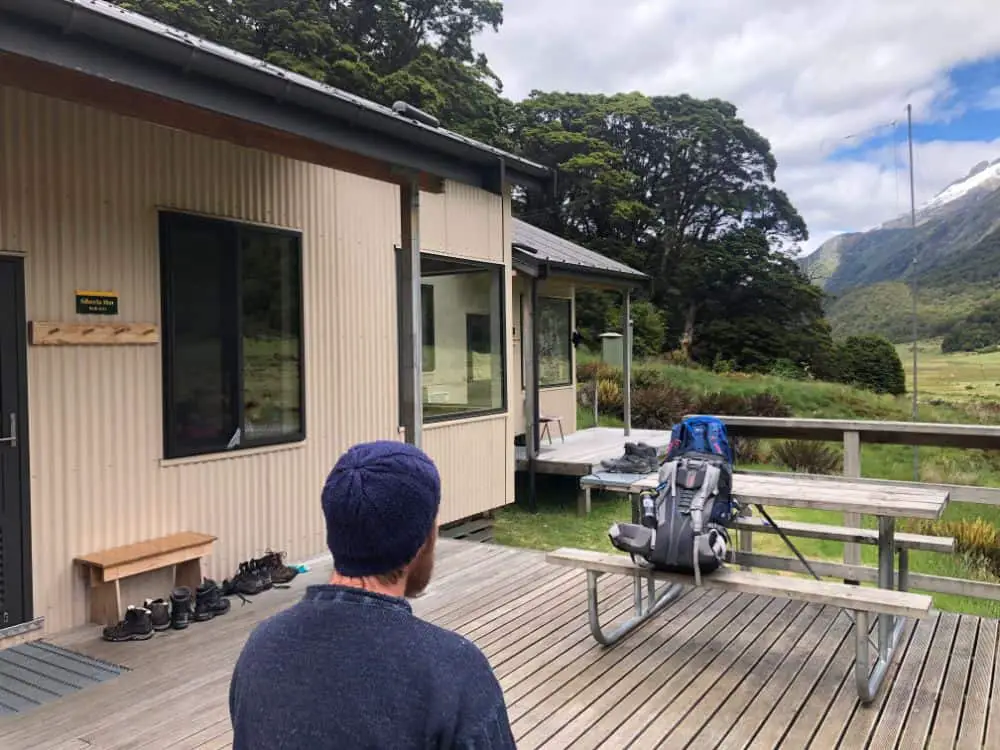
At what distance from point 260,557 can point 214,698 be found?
67.0 inches

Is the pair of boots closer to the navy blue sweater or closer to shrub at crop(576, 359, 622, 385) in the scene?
the navy blue sweater

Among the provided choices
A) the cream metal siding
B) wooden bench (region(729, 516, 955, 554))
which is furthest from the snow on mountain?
wooden bench (region(729, 516, 955, 554))

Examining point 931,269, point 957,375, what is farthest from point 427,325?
point 931,269

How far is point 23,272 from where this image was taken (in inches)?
144

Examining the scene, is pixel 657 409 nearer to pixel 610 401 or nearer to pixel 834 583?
pixel 610 401

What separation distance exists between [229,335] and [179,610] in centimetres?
151

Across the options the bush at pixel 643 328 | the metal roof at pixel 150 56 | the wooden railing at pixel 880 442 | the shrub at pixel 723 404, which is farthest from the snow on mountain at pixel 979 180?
the metal roof at pixel 150 56

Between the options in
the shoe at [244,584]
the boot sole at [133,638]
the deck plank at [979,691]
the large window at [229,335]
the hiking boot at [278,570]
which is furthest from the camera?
the hiking boot at [278,570]

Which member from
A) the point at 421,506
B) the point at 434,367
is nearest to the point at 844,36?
the point at 434,367

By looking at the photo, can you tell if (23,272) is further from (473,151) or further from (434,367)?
(434,367)

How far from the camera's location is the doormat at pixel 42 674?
3.12m

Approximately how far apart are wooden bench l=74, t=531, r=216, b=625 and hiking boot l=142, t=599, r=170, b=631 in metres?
0.16

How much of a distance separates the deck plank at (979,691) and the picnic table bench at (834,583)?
1.03 ft

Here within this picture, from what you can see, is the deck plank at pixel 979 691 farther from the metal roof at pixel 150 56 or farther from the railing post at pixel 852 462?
the metal roof at pixel 150 56
